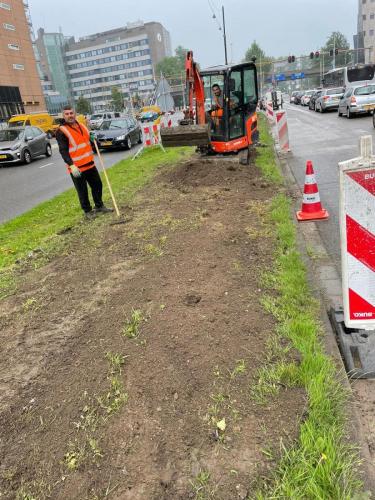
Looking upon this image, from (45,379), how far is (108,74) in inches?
6265

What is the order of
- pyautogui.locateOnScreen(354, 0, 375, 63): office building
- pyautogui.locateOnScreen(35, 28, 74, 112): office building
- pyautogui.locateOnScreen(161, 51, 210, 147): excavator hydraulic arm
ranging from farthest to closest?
pyautogui.locateOnScreen(35, 28, 74, 112): office building, pyautogui.locateOnScreen(354, 0, 375, 63): office building, pyautogui.locateOnScreen(161, 51, 210, 147): excavator hydraulic arm

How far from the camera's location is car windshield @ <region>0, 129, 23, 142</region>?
1852 centimetres

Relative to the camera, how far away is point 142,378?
2.85 meters

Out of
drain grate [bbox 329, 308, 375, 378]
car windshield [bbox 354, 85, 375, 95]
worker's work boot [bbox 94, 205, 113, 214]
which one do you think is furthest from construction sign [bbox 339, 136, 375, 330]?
car windshield [bbox 354, 85, 375, 95]

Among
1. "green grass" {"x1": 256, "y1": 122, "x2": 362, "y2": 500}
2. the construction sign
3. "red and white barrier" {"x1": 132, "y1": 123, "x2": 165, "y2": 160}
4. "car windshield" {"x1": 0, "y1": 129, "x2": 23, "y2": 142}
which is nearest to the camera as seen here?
"green grass" {"x1": 256, "y1": 122, "x2": 362, "y2": 500}

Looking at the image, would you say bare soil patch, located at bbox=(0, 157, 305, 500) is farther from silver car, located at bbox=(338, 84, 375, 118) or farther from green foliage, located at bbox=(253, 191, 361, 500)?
silver car, located at bbox=(338, 84, 375, 118)

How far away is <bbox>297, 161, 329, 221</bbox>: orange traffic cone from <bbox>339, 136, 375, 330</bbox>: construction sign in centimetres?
358

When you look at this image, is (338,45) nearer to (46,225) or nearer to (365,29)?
(365,29)

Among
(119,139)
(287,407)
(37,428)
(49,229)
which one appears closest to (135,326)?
(37,428)

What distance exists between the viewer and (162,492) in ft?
6.80

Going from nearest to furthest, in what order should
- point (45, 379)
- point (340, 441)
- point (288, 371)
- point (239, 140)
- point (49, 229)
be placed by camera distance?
1. point (340, 441)
2. point (288, 371)
3. point (45, 379)
4. point (49, 229)
5. point (239, 140)

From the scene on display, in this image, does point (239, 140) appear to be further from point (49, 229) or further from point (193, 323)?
point (193, 323)

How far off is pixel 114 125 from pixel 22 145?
4.91 metres

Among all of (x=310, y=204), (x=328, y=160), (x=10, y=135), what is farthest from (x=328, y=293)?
(x=10, y=135)
